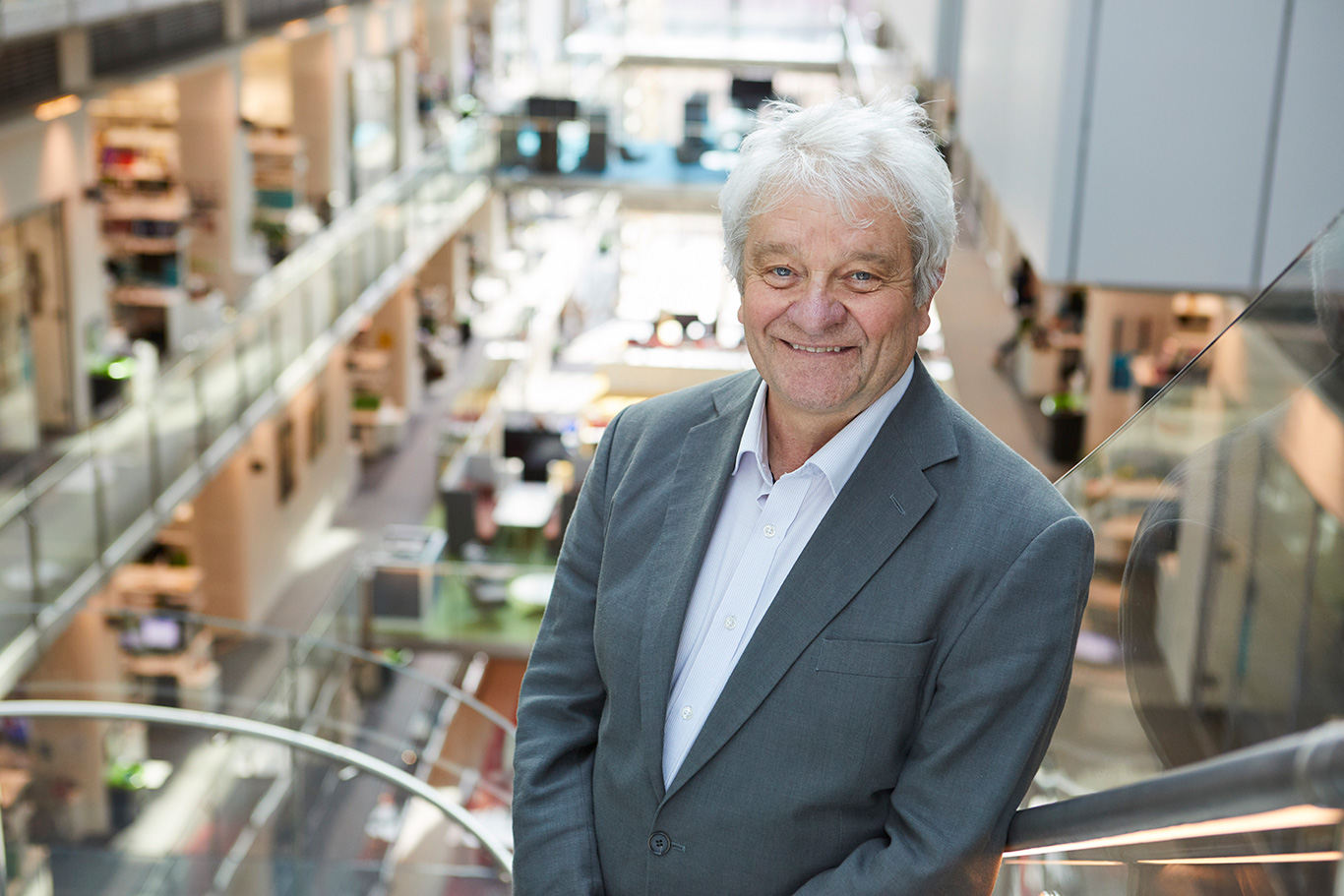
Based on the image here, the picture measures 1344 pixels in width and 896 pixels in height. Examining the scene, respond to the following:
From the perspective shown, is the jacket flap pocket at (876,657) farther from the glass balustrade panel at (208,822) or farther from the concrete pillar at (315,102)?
the concrete pillar at (315,102)

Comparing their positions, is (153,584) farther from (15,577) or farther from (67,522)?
(15,577)

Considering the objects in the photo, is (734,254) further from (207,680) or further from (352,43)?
(352,43)

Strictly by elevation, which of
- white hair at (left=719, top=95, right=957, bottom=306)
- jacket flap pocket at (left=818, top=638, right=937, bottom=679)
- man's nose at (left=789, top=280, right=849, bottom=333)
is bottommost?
jacket flap pocket at (left=818, top=638, right=937, bottom=679)

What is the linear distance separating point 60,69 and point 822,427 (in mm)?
10768

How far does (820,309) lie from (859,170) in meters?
0.16

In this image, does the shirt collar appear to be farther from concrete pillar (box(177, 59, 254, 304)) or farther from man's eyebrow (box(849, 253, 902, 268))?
concrete pillar (box(177, 59, 254, 304))

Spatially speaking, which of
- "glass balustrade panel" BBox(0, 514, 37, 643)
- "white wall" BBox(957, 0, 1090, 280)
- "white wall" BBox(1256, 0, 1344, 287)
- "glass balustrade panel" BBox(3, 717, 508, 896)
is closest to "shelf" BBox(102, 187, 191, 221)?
"glass balustrade panel" BBox(3, 717, 508, 896)

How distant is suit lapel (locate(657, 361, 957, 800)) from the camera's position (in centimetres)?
169

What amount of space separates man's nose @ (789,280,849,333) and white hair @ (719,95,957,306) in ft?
0.29

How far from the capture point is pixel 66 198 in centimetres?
1115

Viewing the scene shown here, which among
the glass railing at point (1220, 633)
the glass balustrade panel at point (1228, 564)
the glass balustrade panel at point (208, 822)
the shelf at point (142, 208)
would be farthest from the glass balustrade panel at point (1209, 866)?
the shelf at point (142, 208)

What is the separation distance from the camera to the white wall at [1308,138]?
20.9 ft

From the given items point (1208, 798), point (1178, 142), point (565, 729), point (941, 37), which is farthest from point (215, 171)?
point (1208, 798)

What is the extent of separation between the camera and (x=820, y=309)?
1.69 m
